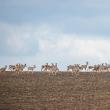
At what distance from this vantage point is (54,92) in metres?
41.1

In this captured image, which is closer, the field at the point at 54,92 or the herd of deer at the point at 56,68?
the field at the point at 54,92

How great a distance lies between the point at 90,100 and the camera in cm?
3847

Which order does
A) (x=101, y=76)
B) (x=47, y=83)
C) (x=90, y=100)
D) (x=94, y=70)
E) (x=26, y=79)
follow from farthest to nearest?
(x=94, y=70)
(x=101, y=76)
(x=26, y=79)
(x=47, y=83)
(x=90, y=100)

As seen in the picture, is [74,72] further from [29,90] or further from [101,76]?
[29,90]

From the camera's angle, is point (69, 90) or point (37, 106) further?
point (69, 90)

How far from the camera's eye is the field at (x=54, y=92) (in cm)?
3595

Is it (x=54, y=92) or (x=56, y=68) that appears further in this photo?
(x=56, y=68)

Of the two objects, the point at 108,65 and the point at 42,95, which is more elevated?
the point at 108,65

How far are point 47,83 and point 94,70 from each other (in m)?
16.9

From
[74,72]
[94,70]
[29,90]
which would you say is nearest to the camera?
[29,90]

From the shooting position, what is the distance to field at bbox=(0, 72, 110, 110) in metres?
36.0

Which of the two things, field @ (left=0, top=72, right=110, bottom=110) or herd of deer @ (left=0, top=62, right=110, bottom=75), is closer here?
field @ (left=0, top=72, right=110, bottom=110)

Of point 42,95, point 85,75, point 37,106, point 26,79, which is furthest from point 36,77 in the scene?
point 37,106

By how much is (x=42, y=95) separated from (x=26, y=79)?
31.4 ft
